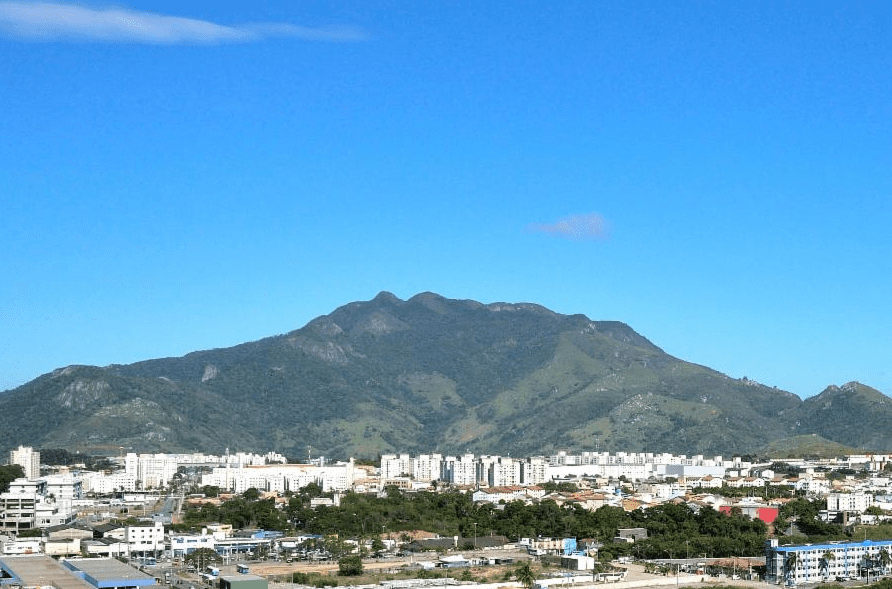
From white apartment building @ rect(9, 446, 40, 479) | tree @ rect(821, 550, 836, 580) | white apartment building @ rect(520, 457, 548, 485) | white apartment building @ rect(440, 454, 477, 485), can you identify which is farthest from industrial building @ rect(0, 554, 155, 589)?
white apartment building @ rect(440, 454, 477, 485)

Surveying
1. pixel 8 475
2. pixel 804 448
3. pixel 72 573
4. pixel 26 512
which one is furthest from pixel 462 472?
pixel 72 573

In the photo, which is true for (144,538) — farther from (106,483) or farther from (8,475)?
(106,483)

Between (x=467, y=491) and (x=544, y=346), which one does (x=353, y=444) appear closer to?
(x=544, y=346)

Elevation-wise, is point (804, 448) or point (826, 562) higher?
point (804, 448)

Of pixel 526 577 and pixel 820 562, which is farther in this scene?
pixel 820 562

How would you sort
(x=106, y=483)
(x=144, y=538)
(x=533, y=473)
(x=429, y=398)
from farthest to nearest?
(x=429, y=398) → (x=533, y=473) → (x=106, y=483) → (x=144, y=538)
